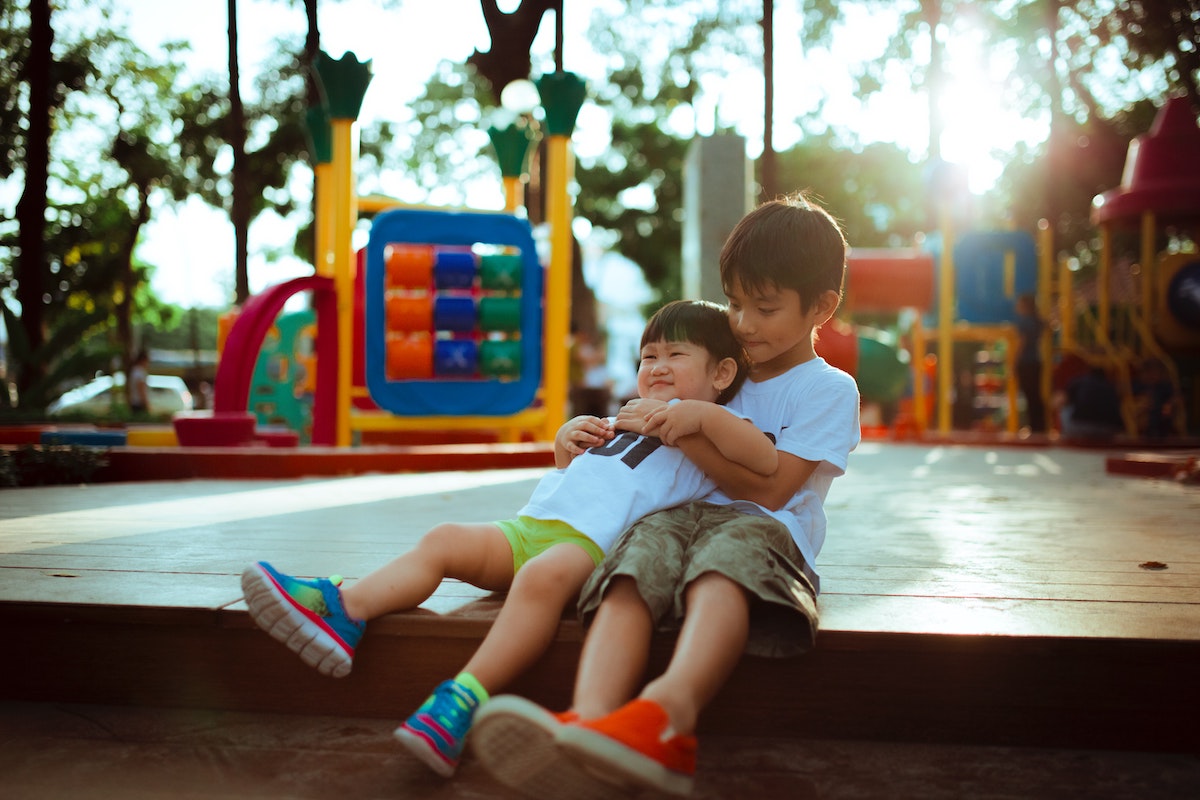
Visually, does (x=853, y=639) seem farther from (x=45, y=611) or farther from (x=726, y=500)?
(x=45, y=611)

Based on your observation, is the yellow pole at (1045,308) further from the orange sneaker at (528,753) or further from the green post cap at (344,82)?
the orange sneaker at (528,753)

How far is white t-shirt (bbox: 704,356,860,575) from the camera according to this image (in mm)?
2133

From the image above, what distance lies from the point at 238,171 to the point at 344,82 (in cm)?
1070

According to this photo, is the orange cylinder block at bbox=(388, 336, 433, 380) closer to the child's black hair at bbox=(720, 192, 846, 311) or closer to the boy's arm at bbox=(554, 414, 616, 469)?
the boy's arm at bbox=(554, 414, 616, 469)

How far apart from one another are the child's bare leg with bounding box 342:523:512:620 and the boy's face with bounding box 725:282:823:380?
27.1 inches

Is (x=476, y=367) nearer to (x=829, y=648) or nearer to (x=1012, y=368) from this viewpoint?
(x=829, y=648)

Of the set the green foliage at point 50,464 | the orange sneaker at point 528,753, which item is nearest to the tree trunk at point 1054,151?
the green foliage at point 50,464

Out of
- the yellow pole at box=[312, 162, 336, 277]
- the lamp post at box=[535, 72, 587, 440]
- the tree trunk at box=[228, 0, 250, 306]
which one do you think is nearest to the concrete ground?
the yellow pole at box=[312, 162, 336, 277]

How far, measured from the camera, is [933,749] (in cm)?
192

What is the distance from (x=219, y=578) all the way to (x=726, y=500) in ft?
3.84

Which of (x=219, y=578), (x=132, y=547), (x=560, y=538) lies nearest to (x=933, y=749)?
(x=560, y=538)

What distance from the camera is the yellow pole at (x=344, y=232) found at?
697 cm

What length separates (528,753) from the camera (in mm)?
1542

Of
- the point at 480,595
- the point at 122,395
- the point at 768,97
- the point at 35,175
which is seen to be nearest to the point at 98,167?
the point at 122,395
